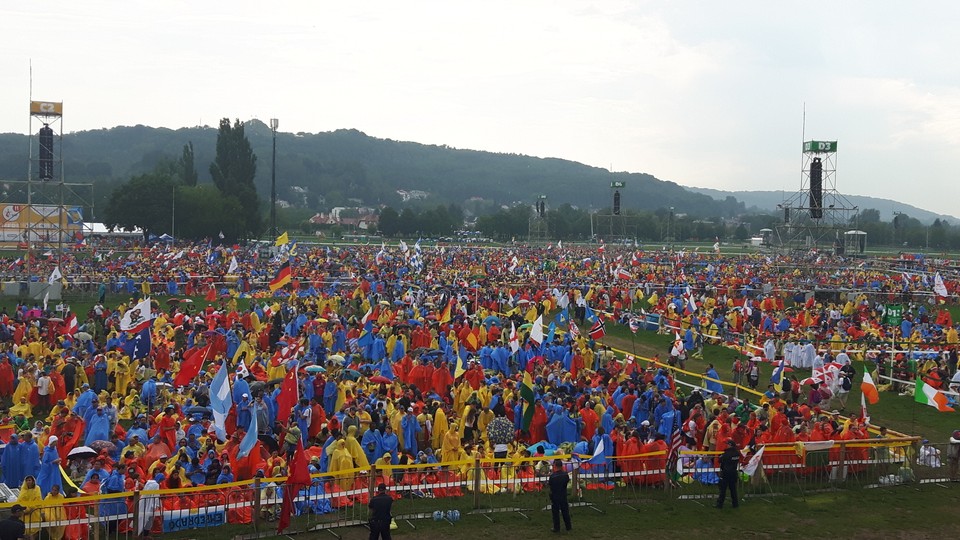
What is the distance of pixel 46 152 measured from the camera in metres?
43.7

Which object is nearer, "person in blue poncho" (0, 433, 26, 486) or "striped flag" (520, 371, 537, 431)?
"person in blue poncho" (0, 433, 26, 486)

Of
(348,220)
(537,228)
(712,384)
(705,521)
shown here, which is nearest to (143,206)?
(537,228)

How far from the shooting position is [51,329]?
23.7 metres

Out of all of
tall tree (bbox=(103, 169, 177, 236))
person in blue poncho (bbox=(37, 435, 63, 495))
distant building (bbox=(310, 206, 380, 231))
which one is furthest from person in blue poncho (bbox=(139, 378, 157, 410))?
distant building (bbox=(310, 206, 380, 231))

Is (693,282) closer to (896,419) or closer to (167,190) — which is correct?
(896,419)

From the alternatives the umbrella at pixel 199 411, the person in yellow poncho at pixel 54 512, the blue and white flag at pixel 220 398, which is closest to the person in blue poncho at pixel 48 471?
the person in yellow poncho at pixel 54 512

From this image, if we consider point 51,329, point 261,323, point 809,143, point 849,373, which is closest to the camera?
point 849,373

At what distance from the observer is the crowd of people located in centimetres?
1241

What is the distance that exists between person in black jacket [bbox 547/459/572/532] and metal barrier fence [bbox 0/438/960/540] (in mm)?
931

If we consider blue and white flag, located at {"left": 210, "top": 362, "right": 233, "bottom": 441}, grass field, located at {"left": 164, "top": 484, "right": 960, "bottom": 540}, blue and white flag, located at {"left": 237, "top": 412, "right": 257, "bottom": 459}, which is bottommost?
grass field, located at {"left": 164, "top": 484, "right": 960, "bottom": 540}

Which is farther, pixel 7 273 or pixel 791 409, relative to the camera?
pixel 7 273

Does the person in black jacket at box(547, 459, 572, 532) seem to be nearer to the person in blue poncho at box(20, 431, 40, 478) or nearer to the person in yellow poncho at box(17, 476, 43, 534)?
the person in yellow poncho at box(17, 476, 43, 534)

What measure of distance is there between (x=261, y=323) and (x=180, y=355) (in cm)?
572

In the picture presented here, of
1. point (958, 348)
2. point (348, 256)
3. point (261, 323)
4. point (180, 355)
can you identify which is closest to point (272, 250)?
point (348, 256)
